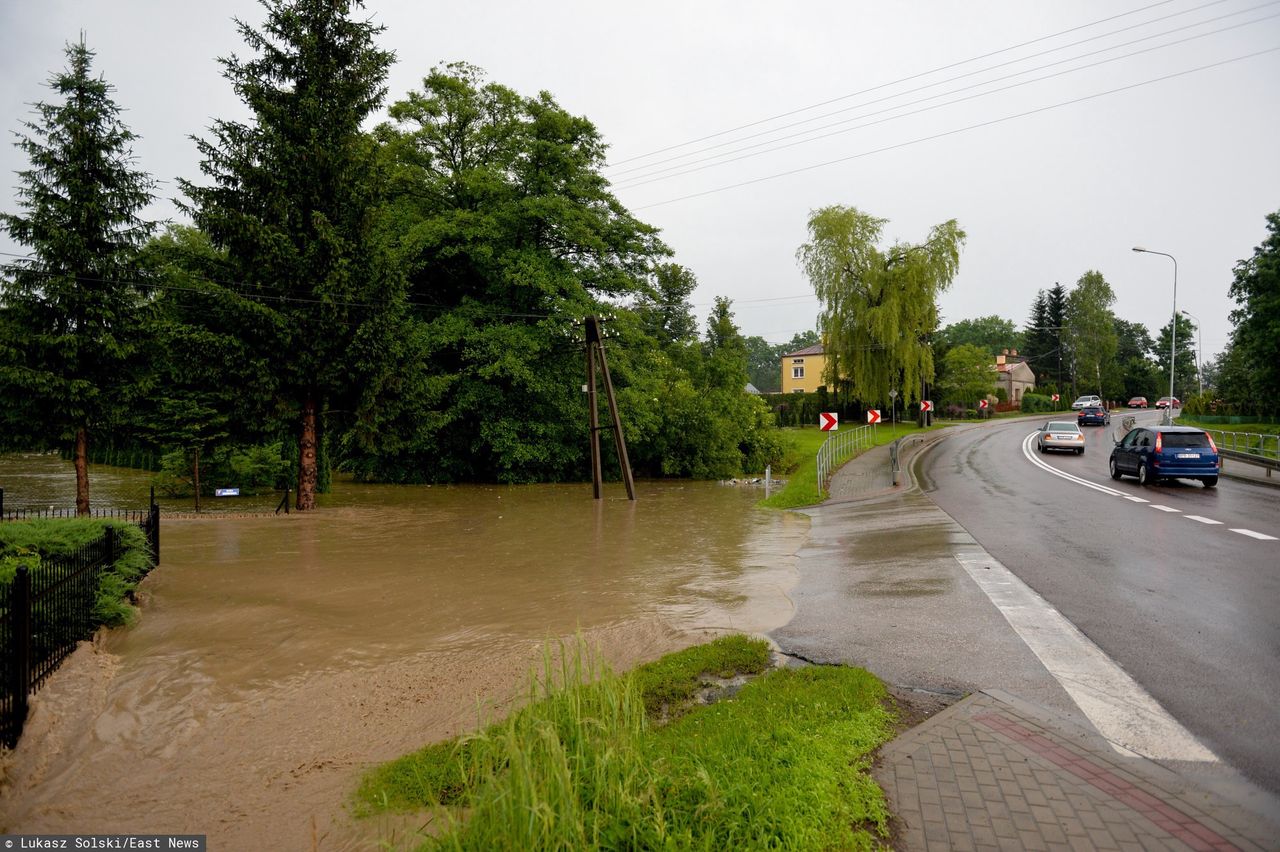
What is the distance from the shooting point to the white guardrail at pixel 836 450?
26.4 meters

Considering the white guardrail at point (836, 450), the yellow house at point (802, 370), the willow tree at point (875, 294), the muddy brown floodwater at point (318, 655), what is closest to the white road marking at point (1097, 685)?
the muddy brown floodwater at point (318, 655)

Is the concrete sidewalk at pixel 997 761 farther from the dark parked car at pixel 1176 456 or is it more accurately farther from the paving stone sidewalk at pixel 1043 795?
the dark parked car at pixel 1176 456

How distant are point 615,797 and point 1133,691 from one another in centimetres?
450

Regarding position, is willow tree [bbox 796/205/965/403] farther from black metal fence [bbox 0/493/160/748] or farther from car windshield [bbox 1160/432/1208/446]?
black metal fence [bbox 0/493/160/748]

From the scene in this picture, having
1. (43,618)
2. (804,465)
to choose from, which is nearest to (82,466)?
(43,618)

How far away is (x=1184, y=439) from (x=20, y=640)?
25.8 meters

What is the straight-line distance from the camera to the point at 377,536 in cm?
1788

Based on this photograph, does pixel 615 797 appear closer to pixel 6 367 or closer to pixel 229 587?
pixel 229 587

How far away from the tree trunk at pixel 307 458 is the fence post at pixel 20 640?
16951 mm

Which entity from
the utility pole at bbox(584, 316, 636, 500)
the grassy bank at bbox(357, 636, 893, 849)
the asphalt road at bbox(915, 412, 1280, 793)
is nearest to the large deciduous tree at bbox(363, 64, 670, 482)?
the utility pole at bbox(584, 316, 636, 500)

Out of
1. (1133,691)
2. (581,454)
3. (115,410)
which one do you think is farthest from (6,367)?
(1133,691)

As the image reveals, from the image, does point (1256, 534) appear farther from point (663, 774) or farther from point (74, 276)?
point (74, 276)

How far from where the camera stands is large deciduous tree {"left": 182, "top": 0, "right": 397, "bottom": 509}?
20.7m

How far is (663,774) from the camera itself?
159 inches
